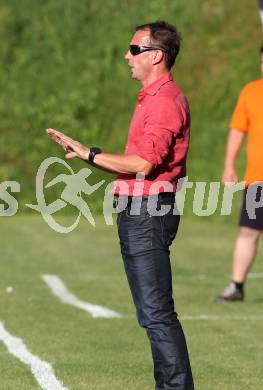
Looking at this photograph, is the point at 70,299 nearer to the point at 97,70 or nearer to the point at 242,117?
the point at 242,117

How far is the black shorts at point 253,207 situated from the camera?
1161cm

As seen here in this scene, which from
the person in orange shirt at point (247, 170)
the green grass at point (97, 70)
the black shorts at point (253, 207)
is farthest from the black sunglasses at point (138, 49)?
the green grass at point (97, 70)

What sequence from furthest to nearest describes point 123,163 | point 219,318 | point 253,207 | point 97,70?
1. point 97,70
2. point 253,207
3. point 219,318
4. point 123,163

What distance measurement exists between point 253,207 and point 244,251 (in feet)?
1.77

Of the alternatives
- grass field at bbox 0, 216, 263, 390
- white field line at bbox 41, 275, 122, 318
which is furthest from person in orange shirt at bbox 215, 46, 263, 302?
white field line at bbox 41, 275, 122, 318

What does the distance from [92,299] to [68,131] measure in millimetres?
12232

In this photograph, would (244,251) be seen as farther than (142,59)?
Yes

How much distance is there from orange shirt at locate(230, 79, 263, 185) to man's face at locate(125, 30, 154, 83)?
4.99 m

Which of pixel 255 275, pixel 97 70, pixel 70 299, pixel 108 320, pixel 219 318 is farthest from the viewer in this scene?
pixel 97 70

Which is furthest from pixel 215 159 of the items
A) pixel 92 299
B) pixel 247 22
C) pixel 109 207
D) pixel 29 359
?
pixel 29 359

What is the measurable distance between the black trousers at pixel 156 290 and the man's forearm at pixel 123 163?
0.29 meters

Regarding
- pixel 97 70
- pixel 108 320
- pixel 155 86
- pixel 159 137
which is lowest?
pixel 108 320

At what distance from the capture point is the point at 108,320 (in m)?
10.9

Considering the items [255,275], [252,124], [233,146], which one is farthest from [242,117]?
[255,275]
